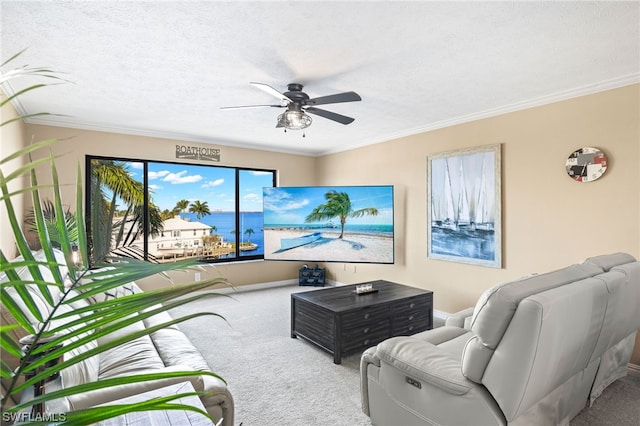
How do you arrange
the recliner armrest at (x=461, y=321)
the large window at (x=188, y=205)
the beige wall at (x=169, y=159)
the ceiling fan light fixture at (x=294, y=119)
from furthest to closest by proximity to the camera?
the large window at (x=188, y=205) → the beige wall at (x=169, y=159) → the ceiling fan light fixture at (x=294, y=119) → the recliner armrest at (x=461, y=321)

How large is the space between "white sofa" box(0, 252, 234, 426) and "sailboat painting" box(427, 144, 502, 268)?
3.12 metres

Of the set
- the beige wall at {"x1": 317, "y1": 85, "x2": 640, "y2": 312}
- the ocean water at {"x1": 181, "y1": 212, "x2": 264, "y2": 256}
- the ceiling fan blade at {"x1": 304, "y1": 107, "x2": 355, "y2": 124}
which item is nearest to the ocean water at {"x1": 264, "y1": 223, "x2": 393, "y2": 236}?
the beige wall at {"x1": 317, "y1": 85, "x2": 640, "y2": 312}

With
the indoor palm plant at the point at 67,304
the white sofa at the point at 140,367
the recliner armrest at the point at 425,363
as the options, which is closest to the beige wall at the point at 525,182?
the white sofa at the point at 140,367

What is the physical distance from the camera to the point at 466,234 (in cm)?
403

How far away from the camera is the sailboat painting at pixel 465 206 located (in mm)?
3785

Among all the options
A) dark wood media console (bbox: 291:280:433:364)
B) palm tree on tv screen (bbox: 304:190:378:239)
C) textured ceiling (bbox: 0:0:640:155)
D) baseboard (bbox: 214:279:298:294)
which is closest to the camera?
textured ceiling (bbox: 0:0:640:155)

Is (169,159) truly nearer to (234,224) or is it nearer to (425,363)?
(234,224)

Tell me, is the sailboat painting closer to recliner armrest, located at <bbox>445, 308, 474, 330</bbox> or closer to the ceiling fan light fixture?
recliner armrest, located at <bbox>445, 308, 474, 330</bbox>

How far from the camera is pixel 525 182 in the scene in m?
3.56

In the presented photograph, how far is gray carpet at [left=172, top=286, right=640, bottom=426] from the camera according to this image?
2.26 metres

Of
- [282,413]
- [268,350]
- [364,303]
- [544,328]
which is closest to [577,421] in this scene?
[544,328]

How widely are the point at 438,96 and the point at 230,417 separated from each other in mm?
3166

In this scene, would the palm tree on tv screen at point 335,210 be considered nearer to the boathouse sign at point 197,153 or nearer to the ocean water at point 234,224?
the ocean water at point 234,224

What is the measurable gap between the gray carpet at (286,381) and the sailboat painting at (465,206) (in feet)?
5.39
